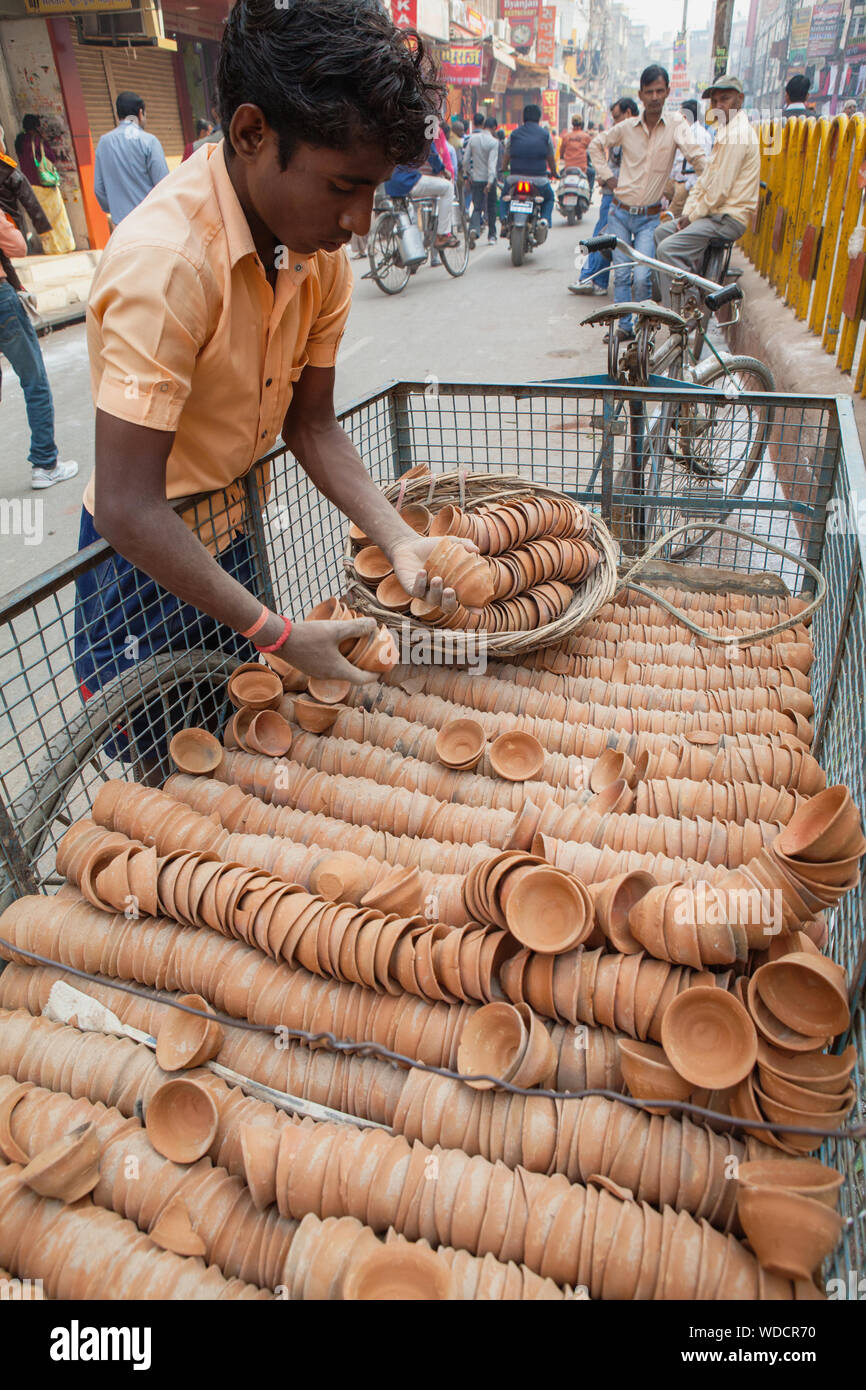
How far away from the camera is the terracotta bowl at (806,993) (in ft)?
3.80

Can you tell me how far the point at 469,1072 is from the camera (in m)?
1.25

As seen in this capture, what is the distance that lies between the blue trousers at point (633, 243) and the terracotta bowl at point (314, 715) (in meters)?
6.01

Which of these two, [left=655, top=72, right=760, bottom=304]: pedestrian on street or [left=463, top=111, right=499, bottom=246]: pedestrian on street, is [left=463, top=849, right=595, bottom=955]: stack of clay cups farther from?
[left=463, top=111, right=499, bottom=246]: pedestrian on street

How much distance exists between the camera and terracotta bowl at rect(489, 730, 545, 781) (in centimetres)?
190

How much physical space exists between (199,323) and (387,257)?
10.4 metres

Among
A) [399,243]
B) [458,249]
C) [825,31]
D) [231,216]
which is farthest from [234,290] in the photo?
[825,31]

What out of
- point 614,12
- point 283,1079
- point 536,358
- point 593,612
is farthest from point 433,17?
point 614,12

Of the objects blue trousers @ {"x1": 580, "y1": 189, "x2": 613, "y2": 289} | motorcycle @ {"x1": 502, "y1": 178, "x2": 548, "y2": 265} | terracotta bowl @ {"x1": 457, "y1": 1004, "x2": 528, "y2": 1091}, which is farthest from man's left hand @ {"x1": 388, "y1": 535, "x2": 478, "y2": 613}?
motorcycle @ {"x1": 502, "y1": 178, "x2": 548, "y2": 265}

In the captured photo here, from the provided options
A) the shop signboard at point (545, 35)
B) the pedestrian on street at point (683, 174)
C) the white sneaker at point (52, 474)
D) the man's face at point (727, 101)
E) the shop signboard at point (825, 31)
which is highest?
the shop signboard at point (545, 35)

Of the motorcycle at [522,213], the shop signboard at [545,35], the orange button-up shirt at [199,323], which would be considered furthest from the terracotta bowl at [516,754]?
the shop signboard at [545,35]

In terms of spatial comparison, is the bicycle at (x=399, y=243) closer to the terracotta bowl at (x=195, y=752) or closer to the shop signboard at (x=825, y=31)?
the terracotta bowl at (x=195, y=752)

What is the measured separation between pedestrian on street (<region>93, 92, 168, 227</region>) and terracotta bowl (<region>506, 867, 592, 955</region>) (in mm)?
7636

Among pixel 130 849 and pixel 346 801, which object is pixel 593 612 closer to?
pixel 346 801

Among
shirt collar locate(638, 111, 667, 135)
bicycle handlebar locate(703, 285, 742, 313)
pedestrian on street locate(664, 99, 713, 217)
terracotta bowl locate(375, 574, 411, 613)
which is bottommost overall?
terracotta bowl locate(375, 574, 411, 613)
